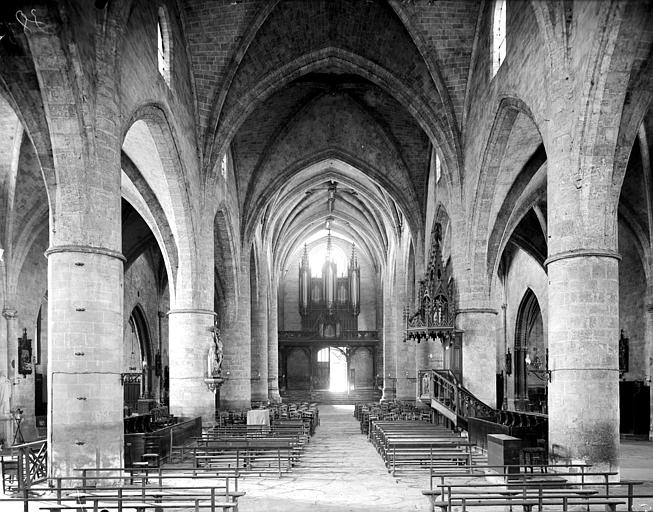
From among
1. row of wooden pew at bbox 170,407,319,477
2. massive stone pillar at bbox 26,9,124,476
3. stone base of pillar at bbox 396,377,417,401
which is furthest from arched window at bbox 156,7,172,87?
stone base of pillar at bbox 396,377,417,401

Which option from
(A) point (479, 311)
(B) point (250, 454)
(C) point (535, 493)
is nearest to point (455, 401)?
(A) point (479, 311)

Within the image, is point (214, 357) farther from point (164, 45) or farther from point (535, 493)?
point (535, 493)

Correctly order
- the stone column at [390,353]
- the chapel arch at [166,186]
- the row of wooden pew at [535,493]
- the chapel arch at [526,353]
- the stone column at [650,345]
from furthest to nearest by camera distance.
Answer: the stone column at [390,353], the chapel arch at [526,353], the stone column at [650,345], the chapel arch at [166,186], the row of wooden pew at [535,493]

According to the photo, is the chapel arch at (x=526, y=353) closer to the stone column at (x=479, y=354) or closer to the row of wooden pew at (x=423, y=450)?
the stone column at (x=479, y=354)

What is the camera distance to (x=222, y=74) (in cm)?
2353

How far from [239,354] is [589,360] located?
22.4m

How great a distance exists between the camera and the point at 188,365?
2378cm

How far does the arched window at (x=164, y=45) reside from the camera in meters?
20.6

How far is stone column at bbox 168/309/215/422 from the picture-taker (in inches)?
938

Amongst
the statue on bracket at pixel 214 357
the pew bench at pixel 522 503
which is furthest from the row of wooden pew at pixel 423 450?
the statue on bracket at pixel 214 357

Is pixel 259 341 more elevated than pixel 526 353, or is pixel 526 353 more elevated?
pixel 259 341

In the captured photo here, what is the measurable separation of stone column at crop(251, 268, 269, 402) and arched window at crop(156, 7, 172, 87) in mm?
20964

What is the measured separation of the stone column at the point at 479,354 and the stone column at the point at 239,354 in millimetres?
13306

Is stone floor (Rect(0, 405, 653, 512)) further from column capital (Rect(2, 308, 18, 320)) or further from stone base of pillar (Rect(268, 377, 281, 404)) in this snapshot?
stone base of pillar (Rect(268, 377, 281, 404))
